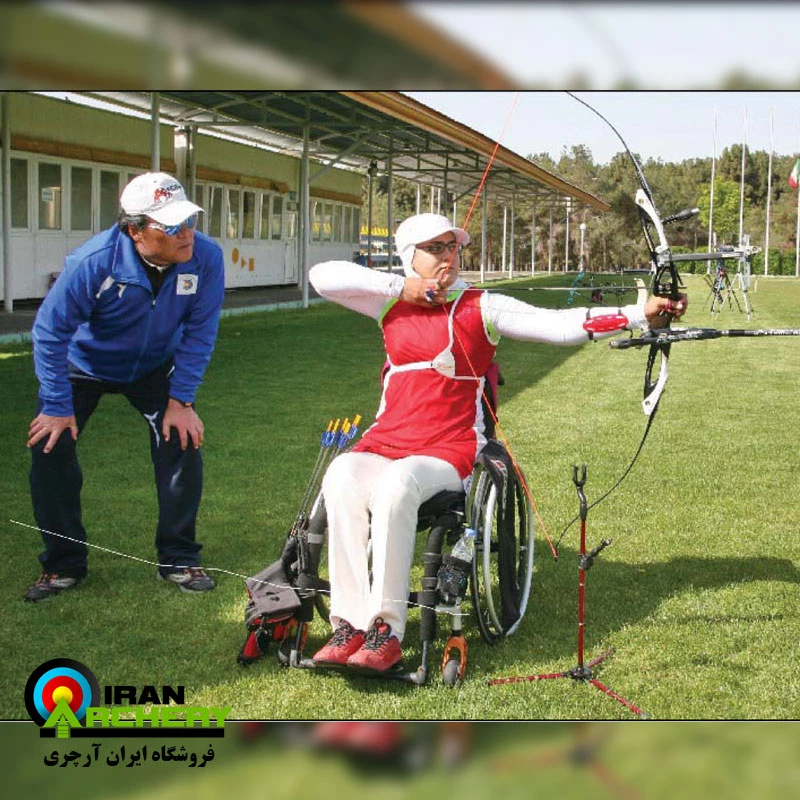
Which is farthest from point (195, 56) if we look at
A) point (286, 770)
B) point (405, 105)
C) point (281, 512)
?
point (281, 512)

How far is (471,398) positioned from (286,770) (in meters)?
1.65

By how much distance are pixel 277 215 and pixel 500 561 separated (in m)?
15.8

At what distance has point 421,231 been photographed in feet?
9.36

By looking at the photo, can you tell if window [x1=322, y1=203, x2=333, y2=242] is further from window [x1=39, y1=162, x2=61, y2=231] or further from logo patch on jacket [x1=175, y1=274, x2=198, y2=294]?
logo patch on jacket [x1=175, y1=274, x2=198, y2=294]

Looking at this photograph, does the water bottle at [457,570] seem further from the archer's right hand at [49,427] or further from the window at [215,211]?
the window at [215,211]

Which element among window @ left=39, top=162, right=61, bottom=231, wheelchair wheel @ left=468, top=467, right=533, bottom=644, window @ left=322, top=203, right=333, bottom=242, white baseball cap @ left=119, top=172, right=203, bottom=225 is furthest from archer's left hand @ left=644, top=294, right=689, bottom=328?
window @ left=322, top=203, right=333, bottom=242

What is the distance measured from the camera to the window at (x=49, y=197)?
11.8 metres

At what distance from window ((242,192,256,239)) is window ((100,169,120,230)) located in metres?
3.54

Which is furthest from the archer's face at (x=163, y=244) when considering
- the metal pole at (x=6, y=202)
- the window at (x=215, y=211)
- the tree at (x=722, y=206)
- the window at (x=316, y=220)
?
the window at (x=316, y=220)

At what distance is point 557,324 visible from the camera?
285cm

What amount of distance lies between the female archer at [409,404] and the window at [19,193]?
30.1 ft

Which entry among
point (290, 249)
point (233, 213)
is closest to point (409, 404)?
point (233, 213)

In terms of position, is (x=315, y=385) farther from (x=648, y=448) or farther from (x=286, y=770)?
(x=286, y=770)

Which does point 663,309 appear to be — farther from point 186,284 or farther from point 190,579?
point 190,579
